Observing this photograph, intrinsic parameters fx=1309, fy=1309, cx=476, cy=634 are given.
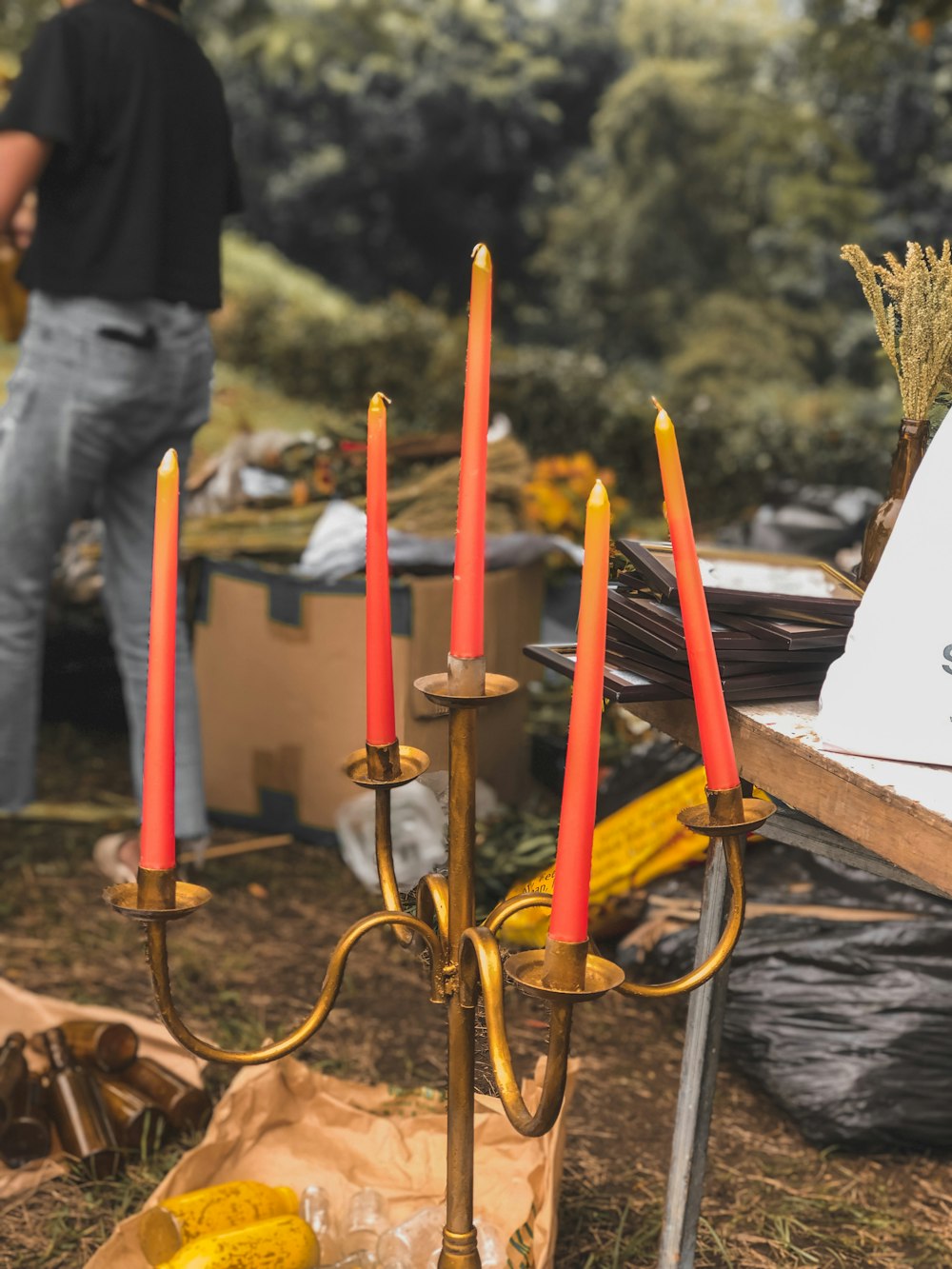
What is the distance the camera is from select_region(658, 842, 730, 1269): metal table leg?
4.24 ft

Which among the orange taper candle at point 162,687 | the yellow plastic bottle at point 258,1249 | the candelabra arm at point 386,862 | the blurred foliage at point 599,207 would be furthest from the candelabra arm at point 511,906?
the blurred foliage at point 599,207

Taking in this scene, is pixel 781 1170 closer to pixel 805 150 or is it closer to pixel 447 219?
pixel 805 150

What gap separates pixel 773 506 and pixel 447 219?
1099cm

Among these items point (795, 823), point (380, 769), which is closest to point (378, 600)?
point (380, 769)

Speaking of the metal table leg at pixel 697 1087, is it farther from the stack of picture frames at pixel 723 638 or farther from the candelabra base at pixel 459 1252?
the candelabra base at pixel 459 1252

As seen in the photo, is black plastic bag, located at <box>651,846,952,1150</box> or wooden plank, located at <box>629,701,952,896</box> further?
black plastic bag, located at <box>651,846,952,1150</box>

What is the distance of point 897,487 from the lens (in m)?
1.28

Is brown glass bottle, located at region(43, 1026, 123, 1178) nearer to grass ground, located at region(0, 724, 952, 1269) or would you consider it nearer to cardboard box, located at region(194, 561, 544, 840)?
grass ground, located at region(0, 724, 952, 1269)

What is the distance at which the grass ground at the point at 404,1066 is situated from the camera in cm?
168

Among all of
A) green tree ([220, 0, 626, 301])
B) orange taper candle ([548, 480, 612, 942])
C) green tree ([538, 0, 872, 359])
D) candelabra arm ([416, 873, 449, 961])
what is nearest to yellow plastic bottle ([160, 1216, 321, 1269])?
candelabra arm ([416, 873, 449, 961])

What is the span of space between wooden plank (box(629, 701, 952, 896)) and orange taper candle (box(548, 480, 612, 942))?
287 millimetres

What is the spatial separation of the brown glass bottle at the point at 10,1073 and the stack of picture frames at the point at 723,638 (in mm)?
1021

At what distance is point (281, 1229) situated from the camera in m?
1.42

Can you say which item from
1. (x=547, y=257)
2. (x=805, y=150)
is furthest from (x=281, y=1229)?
(x=547, y=257)
